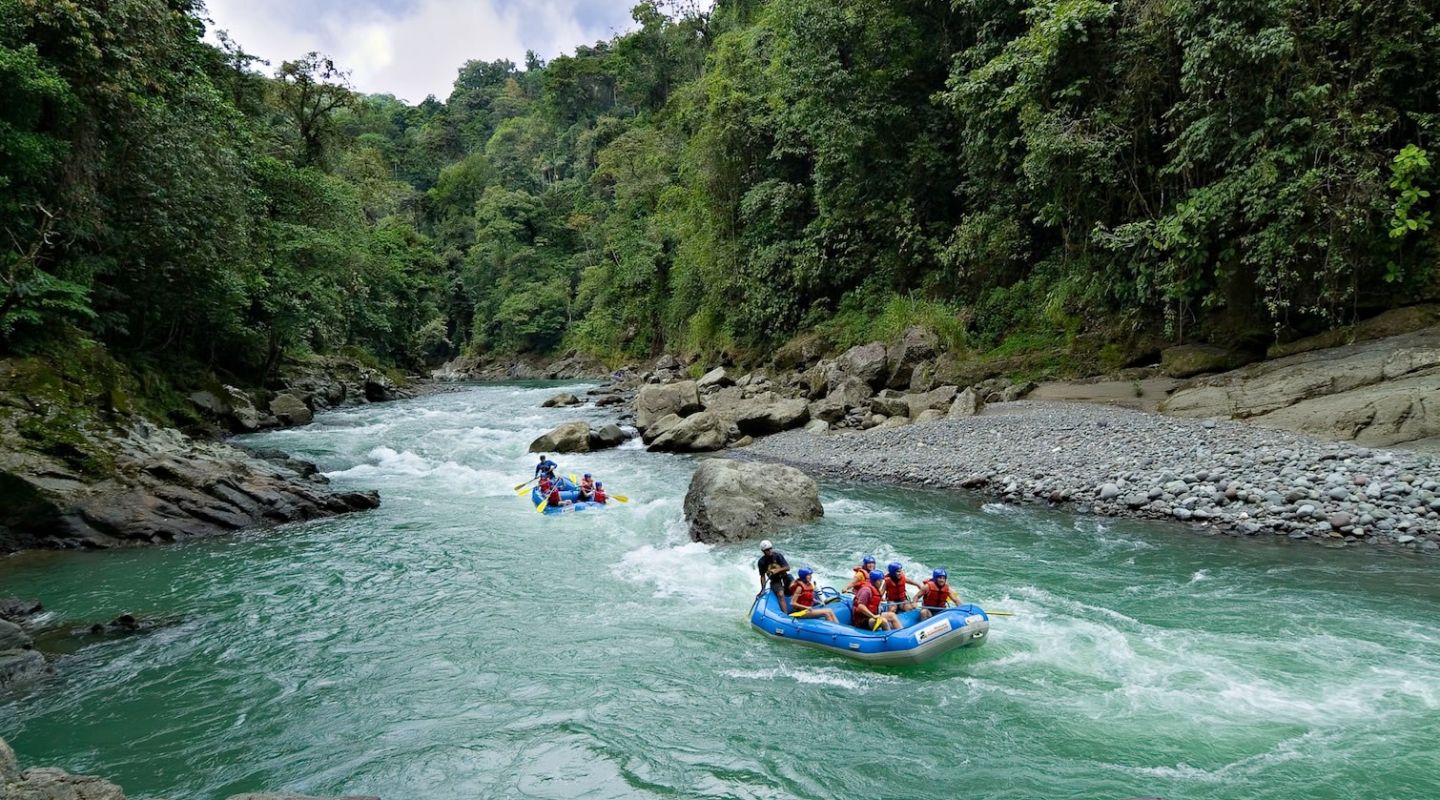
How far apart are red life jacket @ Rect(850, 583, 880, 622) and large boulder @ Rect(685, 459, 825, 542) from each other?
4138mm

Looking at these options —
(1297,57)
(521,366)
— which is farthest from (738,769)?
(521,366)

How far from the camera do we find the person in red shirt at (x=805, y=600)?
27.0 feet

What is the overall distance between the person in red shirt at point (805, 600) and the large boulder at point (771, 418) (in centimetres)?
1172

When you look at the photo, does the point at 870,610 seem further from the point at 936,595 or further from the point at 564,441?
the point at 564,441

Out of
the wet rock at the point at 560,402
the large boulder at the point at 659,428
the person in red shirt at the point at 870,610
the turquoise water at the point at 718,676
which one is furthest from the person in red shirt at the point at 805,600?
the wet rock at the point at 560,402

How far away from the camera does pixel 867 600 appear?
8055mm

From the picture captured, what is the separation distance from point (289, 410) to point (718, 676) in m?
22.8

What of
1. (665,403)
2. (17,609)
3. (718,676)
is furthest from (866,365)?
(17,609)

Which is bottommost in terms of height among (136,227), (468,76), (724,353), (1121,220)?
(724,353)

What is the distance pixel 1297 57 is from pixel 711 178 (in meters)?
21.2

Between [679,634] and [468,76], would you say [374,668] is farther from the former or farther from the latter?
[468,76]

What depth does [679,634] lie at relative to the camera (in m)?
8.56

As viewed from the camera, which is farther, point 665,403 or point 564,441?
point 665,403

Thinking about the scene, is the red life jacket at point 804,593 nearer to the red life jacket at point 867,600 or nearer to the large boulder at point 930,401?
the red life jacket at point 867,600
